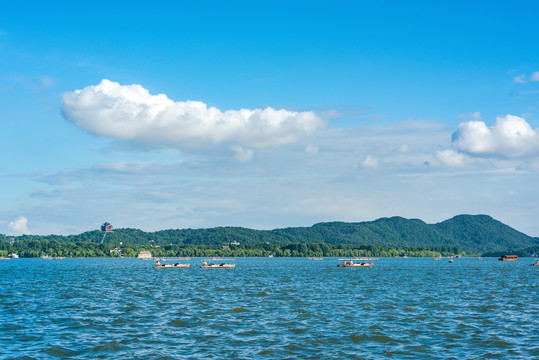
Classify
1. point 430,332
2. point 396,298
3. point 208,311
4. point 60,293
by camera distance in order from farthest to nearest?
1. point 60,293
2. point 396,298
3. point 208,311
4. point 430,332

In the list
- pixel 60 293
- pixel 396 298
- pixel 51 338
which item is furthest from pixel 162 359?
pixel 60 293

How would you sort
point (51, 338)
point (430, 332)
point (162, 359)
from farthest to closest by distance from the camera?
1. point (430, 332)
2. point (51, 338)
3. point (162, 359)

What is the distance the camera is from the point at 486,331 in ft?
148

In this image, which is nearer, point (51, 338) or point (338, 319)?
point (51, 338)

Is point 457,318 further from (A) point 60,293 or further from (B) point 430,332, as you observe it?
(A) point 60,293

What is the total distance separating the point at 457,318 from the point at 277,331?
19.5m

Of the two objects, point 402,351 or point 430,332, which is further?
point 430,332

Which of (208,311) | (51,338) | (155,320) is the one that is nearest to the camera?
(51,338)

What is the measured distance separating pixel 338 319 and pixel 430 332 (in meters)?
9.95

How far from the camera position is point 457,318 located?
2066 inches

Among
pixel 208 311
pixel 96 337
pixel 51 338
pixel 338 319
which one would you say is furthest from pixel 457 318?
pixel 51 338

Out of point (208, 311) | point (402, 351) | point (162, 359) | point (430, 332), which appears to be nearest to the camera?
point (162, 359)

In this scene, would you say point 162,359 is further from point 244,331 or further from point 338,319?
point 338,319

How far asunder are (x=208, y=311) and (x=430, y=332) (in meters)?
24.0
